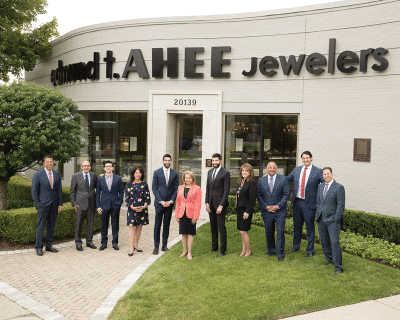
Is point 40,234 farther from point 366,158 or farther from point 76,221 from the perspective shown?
point 366,158

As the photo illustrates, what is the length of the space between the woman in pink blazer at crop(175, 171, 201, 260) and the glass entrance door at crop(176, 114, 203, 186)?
16.6 ft

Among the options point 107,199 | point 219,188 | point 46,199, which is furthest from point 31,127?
point 219,188

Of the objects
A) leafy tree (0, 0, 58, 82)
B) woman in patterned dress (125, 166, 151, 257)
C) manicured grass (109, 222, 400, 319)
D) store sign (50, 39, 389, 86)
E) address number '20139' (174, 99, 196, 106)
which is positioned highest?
leafy tree (0, 0, 58, 82)

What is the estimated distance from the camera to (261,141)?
12398mm

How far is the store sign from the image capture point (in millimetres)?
10914

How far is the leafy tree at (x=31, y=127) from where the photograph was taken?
10117 millimetres

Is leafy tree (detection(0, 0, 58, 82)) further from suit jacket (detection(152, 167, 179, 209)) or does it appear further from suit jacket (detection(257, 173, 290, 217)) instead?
suit jacket (detection(257, 173, 290, 217))

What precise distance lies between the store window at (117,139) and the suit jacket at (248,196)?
6573 mm

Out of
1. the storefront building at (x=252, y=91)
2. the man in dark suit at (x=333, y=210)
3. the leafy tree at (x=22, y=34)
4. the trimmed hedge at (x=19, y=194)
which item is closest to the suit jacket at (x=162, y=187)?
the man in dark suit at (x=333, y=210)

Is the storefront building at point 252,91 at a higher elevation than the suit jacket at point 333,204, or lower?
higher

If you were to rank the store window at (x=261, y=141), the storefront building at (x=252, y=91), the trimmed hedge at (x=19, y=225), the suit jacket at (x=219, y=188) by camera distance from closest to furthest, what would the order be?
the suit jacket at (x=219, y=188) < the trimmed hedge at (x=19, y=225) < the storefront building at (x=252, y=91) < the store window at (x=261, y=141)

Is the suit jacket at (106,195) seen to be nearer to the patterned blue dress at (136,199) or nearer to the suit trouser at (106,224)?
the suit trouser at (106,224)

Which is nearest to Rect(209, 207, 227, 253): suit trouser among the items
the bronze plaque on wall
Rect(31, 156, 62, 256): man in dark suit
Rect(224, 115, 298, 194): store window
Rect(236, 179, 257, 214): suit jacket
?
Rect(236, 179, 257, 214): suit jacket

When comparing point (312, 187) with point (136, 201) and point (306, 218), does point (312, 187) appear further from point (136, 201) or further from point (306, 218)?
point (136, 201)
